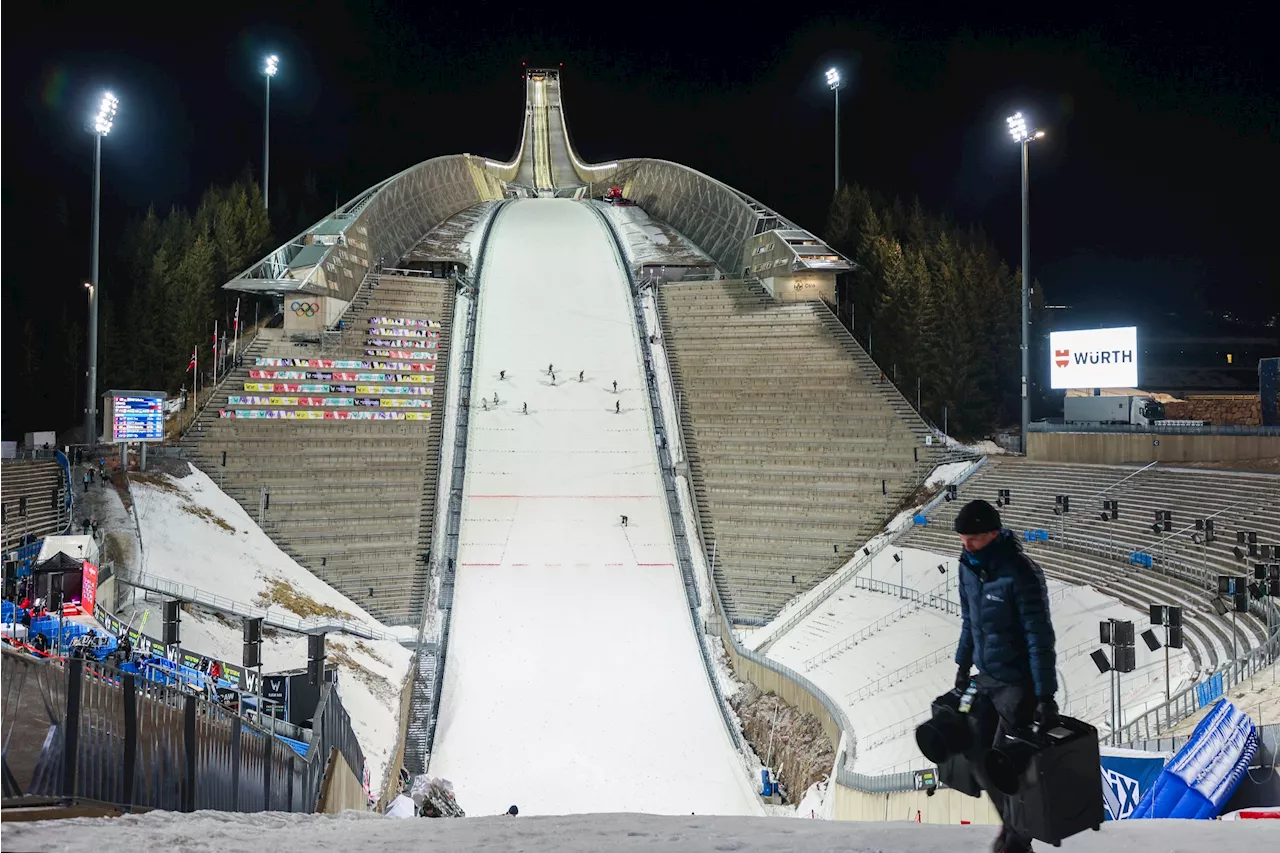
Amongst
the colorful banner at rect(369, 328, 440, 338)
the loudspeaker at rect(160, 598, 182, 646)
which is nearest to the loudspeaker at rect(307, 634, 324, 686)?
the loudspeaker at rect(160, 598, 182, 646)

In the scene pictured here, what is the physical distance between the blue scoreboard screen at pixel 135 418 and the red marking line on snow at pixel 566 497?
26.1ft

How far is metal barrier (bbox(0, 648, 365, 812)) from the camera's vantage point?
409 cm

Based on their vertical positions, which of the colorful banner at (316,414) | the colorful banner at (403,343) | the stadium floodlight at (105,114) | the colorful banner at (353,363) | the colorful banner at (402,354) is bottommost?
the colorful banner at (316,414)

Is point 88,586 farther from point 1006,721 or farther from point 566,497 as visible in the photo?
point 1006,721

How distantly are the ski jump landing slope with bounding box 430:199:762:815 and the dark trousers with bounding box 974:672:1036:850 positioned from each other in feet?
39.0

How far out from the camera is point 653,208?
5684 cm

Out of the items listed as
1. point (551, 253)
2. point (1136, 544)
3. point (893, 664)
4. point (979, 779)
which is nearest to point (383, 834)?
point (979, 779)

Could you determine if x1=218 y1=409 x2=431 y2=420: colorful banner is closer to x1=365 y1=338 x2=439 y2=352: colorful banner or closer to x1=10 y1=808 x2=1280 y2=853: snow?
x1=365 y1=338 x2=439 y2=352: colorful banner

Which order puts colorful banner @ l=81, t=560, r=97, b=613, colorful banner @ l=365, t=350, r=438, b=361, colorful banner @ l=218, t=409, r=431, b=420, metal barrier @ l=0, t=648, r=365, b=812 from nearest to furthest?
metal barrier @ l=0, t=648, r=365, b=812, colorful banner @ l=81, t=560, r=97, b=613, colorful banner @ l=218, t=409, r=431, b=420, colorful banner @ l=365, t=350, r=438, b=361

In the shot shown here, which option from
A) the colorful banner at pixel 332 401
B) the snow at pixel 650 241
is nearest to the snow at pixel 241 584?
the colorful banner at pixel 332 401

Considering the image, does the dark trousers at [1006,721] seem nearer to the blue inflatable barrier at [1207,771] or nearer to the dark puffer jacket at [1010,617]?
the dark puffer jacket at [1010,617]

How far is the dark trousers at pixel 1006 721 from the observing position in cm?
349

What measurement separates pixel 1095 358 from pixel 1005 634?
23.4 meters

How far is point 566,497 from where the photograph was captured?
26.2 metres
